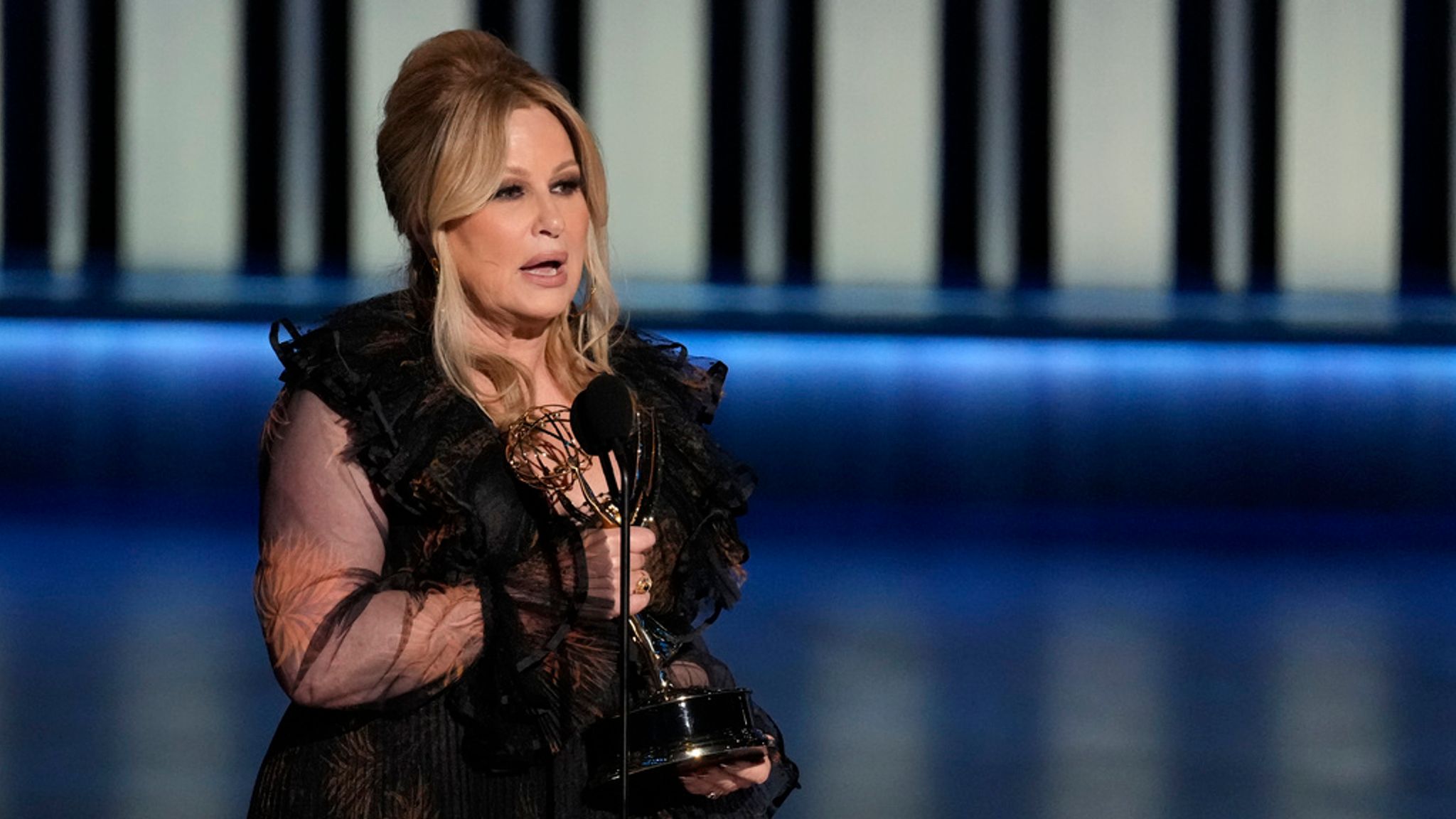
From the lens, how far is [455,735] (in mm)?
1707

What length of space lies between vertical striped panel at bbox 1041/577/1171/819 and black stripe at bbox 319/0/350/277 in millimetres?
2626

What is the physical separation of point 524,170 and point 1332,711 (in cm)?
282

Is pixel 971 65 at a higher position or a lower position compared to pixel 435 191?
higher

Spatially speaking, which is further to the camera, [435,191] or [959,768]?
[959,768]

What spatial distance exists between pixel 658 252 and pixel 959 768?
3296 millimetres

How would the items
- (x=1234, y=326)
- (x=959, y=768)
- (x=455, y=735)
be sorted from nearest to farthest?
(x=455, y=735) → (x=959, y=768) → (x=1234, y=326)

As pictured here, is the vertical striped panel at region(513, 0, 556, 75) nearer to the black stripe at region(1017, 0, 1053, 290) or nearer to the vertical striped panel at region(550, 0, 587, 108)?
the vertical striped panel at region(550, 0, 587, 108)

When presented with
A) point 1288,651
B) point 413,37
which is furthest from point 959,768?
point 413,37

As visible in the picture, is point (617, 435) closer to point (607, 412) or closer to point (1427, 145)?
point (607, 412)

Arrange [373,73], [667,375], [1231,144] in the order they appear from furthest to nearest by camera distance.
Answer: [373,73] < [1231,144] < [667,375]

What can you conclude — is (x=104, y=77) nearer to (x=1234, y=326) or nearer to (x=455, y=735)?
(x=1234, y=326)

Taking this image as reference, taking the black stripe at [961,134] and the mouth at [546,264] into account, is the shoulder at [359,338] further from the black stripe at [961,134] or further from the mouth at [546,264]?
the black stripe at [961,134]

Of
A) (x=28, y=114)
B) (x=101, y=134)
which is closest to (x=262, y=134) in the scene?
(x=101, y=134)

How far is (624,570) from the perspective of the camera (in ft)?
5.05
